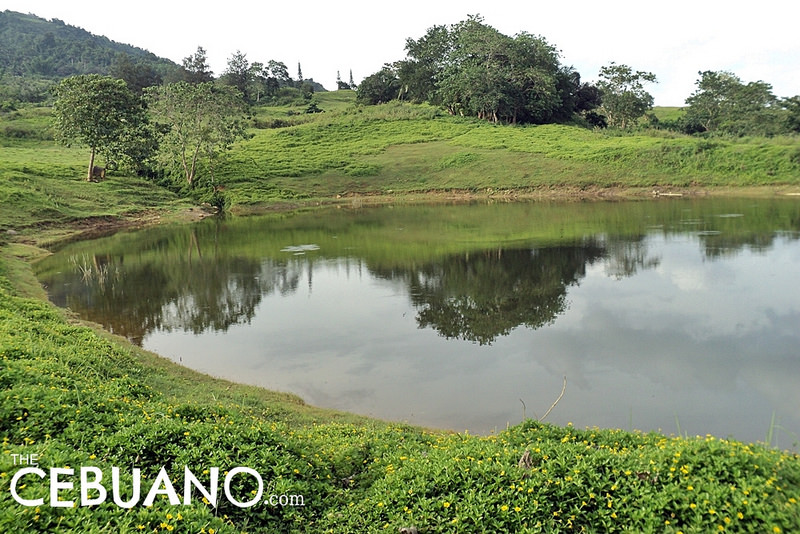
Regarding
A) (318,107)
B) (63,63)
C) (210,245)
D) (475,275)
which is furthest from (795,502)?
(63,63)

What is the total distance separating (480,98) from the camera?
75.6 metres

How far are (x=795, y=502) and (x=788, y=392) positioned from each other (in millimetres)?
7150

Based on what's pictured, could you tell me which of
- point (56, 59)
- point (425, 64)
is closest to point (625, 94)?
point (425, 64)

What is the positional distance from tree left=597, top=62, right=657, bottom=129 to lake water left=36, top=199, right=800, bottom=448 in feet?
158

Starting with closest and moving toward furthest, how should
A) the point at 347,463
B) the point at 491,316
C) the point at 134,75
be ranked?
the point at 347,463 → the point at 491,316 → the point at 134,75

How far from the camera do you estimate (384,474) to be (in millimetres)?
6520

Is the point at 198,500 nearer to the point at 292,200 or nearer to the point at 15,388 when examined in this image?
the point at 15,388

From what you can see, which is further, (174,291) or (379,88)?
(379,88)

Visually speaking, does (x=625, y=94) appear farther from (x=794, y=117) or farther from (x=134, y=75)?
(x=134, y=75)

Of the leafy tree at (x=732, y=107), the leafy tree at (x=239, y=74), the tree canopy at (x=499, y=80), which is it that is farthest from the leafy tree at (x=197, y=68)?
the leafy tree at (x=732, y=107)

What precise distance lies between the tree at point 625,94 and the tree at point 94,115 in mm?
59583

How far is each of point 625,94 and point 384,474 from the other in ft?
263

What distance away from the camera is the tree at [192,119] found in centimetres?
5066

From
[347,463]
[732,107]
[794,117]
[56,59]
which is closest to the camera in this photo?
[347,463]
